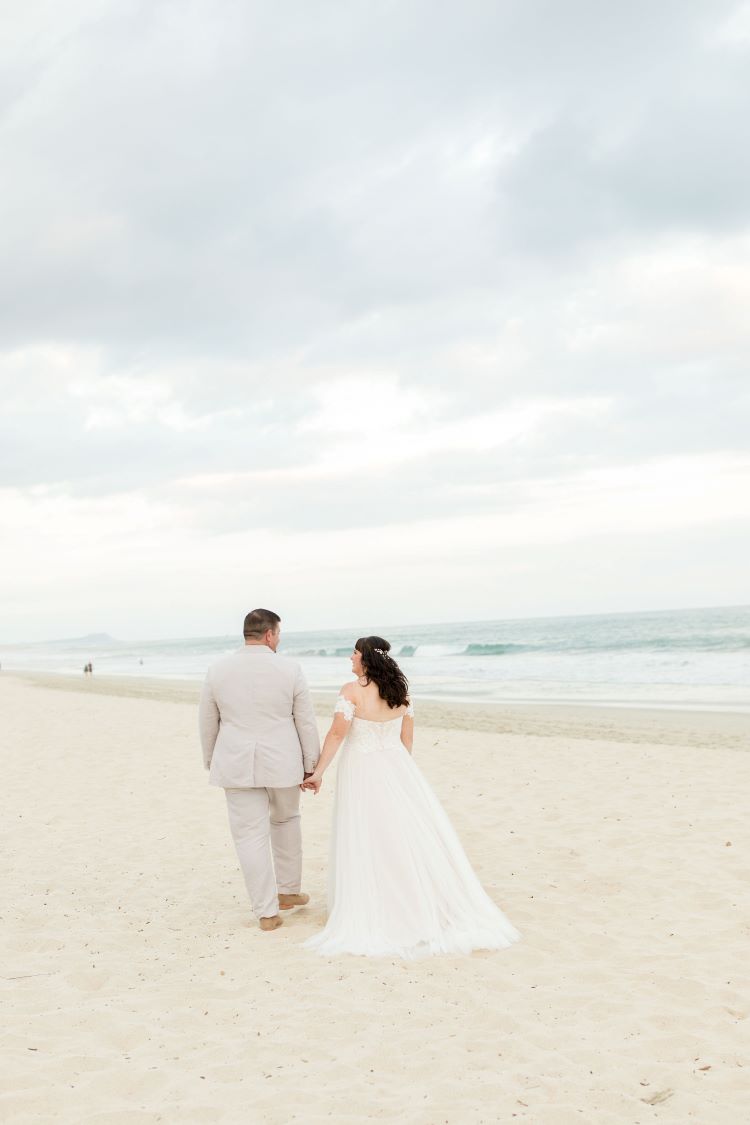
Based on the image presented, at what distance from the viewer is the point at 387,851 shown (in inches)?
207

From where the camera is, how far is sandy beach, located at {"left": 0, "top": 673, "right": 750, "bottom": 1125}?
3527 mm

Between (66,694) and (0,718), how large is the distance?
354 inches

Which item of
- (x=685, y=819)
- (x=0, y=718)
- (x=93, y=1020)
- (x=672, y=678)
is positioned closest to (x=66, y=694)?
(x=0, y=718)

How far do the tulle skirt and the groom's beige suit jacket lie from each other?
1.23 feet

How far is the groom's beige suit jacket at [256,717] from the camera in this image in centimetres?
550

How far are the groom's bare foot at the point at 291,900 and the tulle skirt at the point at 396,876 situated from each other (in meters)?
Result: 0.56

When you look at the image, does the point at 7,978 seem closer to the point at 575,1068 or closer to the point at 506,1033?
the point at 506,1033

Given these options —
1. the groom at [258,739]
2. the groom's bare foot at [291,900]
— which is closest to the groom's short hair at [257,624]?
the groom at [258,739]

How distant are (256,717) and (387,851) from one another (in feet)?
3.68

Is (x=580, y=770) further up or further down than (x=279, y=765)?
further down

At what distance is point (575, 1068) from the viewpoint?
3.70m

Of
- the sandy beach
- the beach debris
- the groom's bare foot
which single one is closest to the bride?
the sandy beach

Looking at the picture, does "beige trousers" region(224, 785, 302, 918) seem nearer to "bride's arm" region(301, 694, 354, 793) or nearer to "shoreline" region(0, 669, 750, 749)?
"bride's arm" region(301, 694, 354, 793)

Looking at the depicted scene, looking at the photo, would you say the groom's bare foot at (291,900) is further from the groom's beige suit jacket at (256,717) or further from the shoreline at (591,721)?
the shoreline at (591,721)
